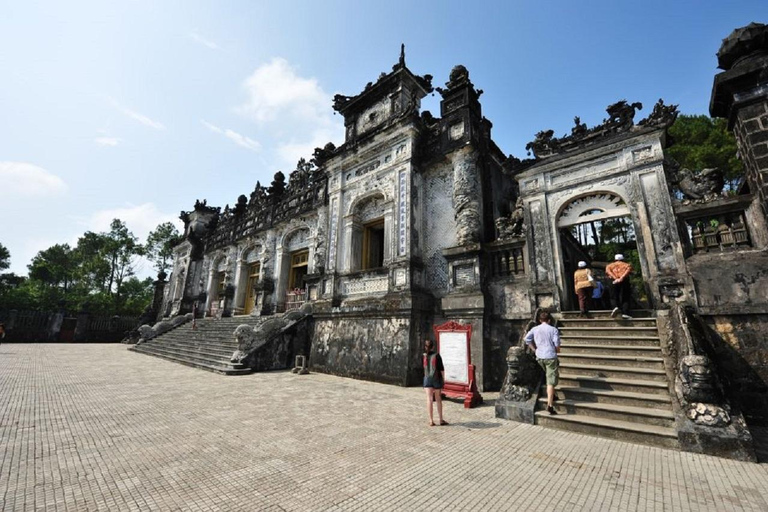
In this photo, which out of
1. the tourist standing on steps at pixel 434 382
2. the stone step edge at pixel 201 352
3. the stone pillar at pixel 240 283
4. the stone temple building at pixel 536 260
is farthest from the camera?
the stone pillar at pixel 240 283

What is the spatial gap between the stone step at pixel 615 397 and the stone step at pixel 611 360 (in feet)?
2.34

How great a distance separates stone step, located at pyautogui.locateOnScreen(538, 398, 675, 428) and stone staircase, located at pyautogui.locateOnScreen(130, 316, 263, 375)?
8.13m

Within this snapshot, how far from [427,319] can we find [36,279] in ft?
163

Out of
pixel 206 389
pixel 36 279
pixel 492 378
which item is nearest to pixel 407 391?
pixel 492 378

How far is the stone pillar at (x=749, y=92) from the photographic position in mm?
5785

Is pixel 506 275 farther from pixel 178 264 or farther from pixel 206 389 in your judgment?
pixel 178 264

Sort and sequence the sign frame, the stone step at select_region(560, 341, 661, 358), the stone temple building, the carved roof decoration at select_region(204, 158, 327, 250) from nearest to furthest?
the stone temple building, the stone step at select_region(560, 341, 661, 358), the sign frame, the carved roof decoration at select_region(204, 158, 327, 250)

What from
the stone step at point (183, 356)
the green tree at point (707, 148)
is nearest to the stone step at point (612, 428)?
the stone step at point (183, 356)

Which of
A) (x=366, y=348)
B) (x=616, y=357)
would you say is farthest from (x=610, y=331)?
(x=366, y=348)

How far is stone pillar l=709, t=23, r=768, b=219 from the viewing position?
19.0 feet

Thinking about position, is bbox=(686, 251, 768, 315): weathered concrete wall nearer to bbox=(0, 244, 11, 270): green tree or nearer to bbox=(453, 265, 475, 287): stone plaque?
bbox=(453, 265, 475, 287): stone plaque

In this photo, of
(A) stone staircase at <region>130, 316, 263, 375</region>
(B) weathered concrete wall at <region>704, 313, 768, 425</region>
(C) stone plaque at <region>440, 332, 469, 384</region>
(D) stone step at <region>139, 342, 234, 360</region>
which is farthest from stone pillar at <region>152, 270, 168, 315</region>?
(B) weathered concrete wall at <region>704, 313, 768, 425</region>

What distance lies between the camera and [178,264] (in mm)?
23172

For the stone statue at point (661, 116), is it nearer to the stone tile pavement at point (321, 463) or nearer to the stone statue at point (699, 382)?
the stone statue at point (699, 382)
